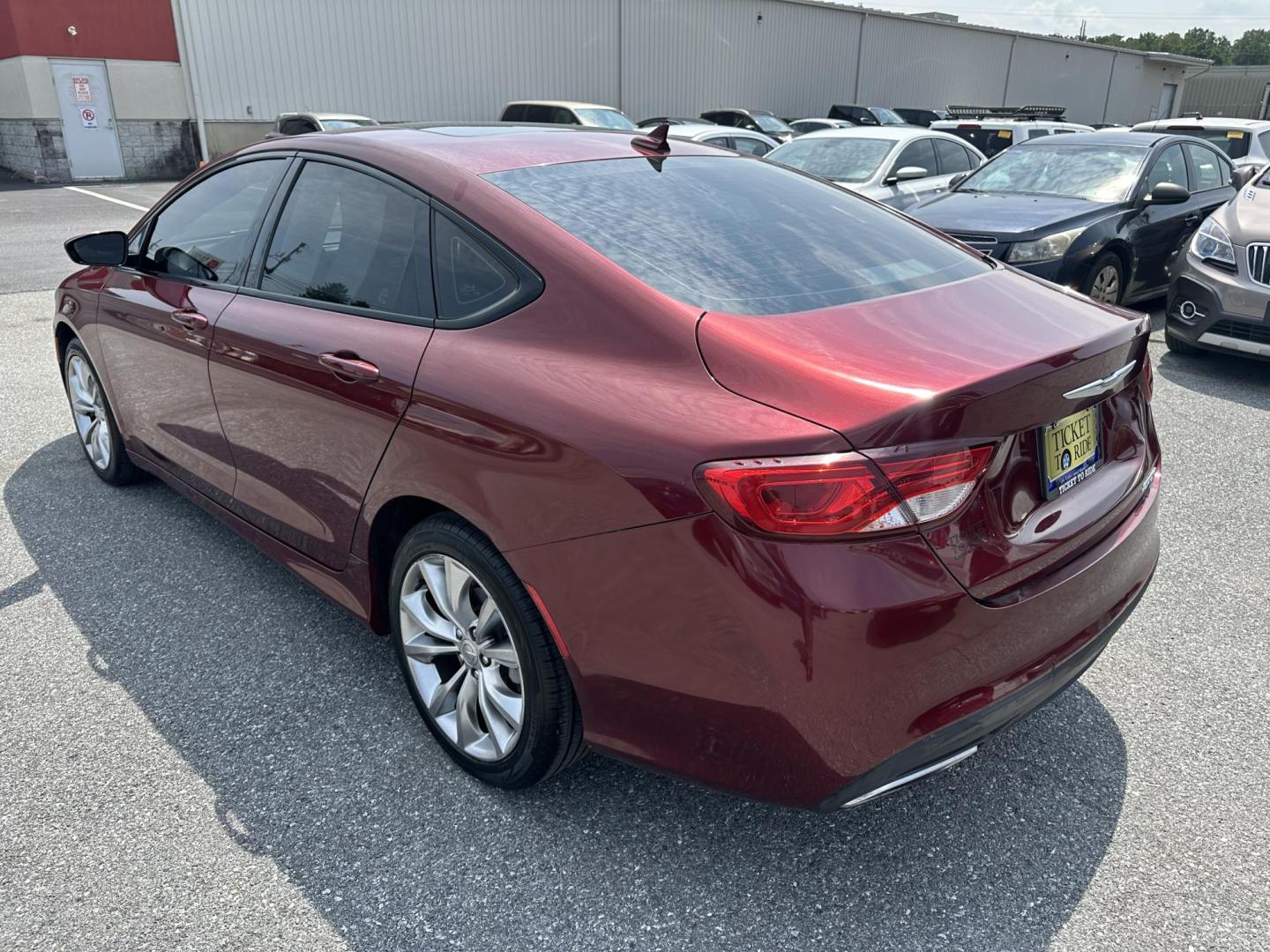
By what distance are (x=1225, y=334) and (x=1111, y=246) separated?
1.29 meters

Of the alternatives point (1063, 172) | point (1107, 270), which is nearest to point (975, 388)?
point (1107, 270)

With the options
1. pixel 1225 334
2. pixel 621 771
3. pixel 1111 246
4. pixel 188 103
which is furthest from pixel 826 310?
pixel 188 103

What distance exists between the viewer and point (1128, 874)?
226 cm

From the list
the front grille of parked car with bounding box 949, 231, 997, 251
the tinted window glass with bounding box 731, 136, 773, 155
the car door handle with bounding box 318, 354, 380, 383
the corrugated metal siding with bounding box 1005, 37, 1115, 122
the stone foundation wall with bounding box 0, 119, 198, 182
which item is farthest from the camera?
the corrugated metal siding with bounding box 1005, 37, 1115, 122

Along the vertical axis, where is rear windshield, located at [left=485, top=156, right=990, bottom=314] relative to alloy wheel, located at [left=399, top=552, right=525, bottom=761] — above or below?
above

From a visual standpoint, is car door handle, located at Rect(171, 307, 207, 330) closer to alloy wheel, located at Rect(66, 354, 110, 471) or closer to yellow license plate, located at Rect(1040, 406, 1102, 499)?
alloy wheel, located at Rect(66, 354, 110, 471)

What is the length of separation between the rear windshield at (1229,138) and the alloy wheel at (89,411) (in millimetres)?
12718

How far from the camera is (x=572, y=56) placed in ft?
90.1

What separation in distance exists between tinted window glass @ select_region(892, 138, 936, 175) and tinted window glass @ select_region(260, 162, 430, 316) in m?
7.67

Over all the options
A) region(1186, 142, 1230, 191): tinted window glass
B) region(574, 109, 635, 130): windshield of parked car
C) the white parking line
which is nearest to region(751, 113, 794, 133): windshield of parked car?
region(574, 109, 635, 130): windshield of parked car

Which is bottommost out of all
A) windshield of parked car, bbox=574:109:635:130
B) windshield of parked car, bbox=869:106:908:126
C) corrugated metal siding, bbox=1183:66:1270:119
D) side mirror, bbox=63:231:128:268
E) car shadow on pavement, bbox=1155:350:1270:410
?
corrugated metal siding, bbox=1183:66:1270:119

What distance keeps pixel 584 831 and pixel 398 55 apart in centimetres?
2548

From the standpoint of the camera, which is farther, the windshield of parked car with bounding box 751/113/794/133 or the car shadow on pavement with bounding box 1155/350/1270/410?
the windshield of parked car with bounding box 751/113/794/133

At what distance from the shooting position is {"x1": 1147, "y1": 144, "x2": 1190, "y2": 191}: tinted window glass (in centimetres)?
801
